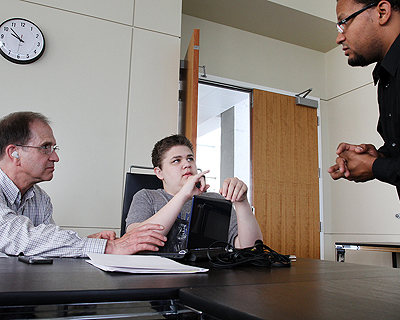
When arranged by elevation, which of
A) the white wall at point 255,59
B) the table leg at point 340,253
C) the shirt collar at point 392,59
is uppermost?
the white wall at point 255,59

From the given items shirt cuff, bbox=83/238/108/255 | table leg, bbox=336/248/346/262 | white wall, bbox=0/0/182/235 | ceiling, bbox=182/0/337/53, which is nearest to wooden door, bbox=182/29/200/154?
white wall, bbox=0/0/182/235

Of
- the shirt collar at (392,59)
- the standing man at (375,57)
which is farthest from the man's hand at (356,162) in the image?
the shirt collar at (392,59)

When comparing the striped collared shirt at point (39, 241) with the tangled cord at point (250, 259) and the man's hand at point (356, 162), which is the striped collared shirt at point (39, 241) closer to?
the tangled cord at point (250, 259)

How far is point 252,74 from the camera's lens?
13.4ft

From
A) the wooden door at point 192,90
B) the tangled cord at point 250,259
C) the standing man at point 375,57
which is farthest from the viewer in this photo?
the wooden door at point 192,90

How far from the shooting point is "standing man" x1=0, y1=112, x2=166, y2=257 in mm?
1133

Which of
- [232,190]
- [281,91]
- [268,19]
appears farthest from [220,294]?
[281,91]

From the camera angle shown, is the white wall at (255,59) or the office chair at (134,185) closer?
the office chair at (134,185)

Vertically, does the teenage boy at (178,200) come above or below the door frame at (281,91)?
below

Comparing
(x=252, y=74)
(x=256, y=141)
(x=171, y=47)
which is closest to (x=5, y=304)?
(x=171, y=47)

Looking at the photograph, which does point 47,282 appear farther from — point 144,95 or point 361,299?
point 144,95

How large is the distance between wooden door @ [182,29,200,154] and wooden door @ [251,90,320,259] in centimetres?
134

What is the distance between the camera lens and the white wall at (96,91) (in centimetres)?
242

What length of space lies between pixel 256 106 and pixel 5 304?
3.79m
